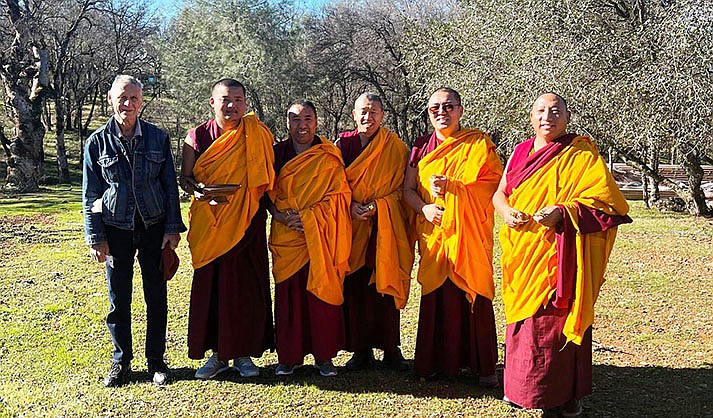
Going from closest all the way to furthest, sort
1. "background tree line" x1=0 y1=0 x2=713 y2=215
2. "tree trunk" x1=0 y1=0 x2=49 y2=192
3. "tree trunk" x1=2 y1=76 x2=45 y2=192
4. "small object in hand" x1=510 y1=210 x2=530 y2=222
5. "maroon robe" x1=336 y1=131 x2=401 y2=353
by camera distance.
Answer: "small object in hand" x1=510 y1=210 x2=530 y2=222 < "maroon robe" x1=336 y1=131 x2=401 y2=353 < "background tree line" x1=0 y1=0 x2=713 y2=215 < "tree trunk" x1=0 y1=0 x2=49 y2=192 < "tree trunk" x1=2 y1=76 x2=45 y2=192

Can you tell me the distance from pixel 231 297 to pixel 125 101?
145cm

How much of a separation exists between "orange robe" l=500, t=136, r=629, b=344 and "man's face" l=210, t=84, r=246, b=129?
1861mm

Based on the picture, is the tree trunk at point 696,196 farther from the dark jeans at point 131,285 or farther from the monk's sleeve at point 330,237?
the dark jeans at point 131,285

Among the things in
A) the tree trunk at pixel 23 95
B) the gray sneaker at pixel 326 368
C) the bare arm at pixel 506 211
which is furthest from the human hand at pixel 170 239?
the tree trunk at pixel 23 95

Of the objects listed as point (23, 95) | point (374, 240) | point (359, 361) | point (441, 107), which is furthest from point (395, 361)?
point (23, 95)

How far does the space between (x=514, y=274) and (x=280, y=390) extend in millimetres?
1728

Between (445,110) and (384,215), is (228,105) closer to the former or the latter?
(384,215)

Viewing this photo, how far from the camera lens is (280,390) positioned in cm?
437

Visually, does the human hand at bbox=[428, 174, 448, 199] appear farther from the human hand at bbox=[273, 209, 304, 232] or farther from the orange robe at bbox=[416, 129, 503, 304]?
the human hand at bbox=[273, 209, 304, 232]

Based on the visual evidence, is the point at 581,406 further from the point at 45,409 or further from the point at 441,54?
the point at 441,54

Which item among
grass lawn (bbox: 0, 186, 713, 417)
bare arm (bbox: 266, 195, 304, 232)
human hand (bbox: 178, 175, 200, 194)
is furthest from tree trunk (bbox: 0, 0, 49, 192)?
bare arm (bbox: 266, 195, 304, 232)

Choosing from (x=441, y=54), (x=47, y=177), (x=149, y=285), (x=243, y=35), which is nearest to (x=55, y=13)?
(x=47, y=177)

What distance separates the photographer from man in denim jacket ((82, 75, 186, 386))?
4160mm

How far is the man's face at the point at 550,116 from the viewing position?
12.4 feet
